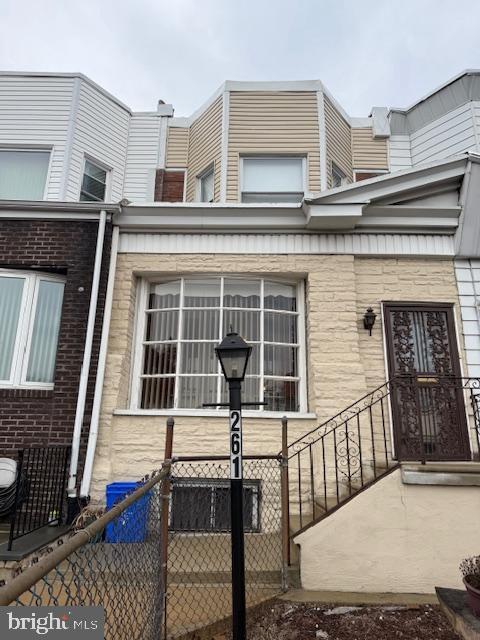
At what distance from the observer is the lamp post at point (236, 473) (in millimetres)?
2746

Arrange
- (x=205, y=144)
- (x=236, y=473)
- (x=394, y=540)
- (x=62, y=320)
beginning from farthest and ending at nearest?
(x=205, y=144) → (x=62, y=320) → (x=394, y=540) → (x=236, y=473)

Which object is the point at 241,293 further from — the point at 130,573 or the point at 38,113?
the point at 38,113

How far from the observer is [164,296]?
664cm

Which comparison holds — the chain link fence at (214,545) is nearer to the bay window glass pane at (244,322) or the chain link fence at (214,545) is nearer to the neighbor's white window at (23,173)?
the bay window glass pane at (244,322)

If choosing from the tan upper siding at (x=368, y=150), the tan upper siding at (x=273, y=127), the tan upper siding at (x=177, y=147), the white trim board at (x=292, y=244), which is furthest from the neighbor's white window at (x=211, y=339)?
the tan upper siding at (x=368, y=150)

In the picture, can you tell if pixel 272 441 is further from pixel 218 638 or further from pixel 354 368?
pixel 218 638

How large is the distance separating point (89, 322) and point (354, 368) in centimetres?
373

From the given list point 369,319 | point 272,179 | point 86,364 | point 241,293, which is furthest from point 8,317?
point 272,179

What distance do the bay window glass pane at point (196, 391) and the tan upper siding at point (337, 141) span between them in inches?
191

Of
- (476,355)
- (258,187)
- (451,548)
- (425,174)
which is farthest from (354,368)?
(258,187)

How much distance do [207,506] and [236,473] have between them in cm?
274

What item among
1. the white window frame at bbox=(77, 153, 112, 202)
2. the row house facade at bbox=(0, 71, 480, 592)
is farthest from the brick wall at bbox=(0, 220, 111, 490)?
the white window frame at bbox=(77, 153, 112, 202)

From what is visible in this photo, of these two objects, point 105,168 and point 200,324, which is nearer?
point 200,324

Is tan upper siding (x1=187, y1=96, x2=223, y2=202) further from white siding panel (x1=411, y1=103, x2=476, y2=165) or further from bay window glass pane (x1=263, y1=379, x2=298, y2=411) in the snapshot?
bay window glass pane (x1=263, y1=379, x2=298, y2=411)
